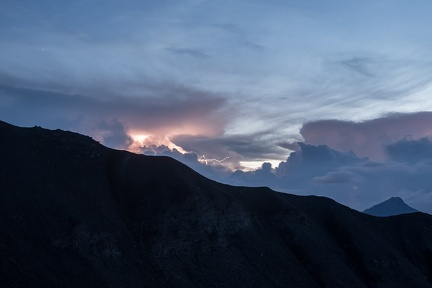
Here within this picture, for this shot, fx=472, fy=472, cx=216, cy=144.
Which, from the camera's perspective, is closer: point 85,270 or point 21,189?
point 85,270

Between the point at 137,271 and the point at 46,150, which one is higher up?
the point at 46,150

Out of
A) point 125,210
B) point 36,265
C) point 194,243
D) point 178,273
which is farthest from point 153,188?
point 36,265

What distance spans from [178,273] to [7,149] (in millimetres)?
26658

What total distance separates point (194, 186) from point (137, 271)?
19.4 meters

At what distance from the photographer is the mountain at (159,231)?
161 feet

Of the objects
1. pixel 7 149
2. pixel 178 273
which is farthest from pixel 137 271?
pixel 7 149

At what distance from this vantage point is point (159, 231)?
5953 centimetres

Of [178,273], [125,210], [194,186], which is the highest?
[194,186]

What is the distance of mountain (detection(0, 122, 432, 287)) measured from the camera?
Result: 4903 cm

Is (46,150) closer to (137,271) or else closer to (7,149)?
(7,149)

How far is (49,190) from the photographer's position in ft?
183

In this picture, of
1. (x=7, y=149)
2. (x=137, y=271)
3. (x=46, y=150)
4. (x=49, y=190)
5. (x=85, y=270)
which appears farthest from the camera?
(x=46, y=150)

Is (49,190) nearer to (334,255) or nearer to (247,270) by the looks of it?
(247,270)

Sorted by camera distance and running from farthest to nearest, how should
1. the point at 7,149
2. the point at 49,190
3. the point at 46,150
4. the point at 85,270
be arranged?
the point at 46,150 < the point at 7,149 < the point at 49,190 < the point at 85,270
